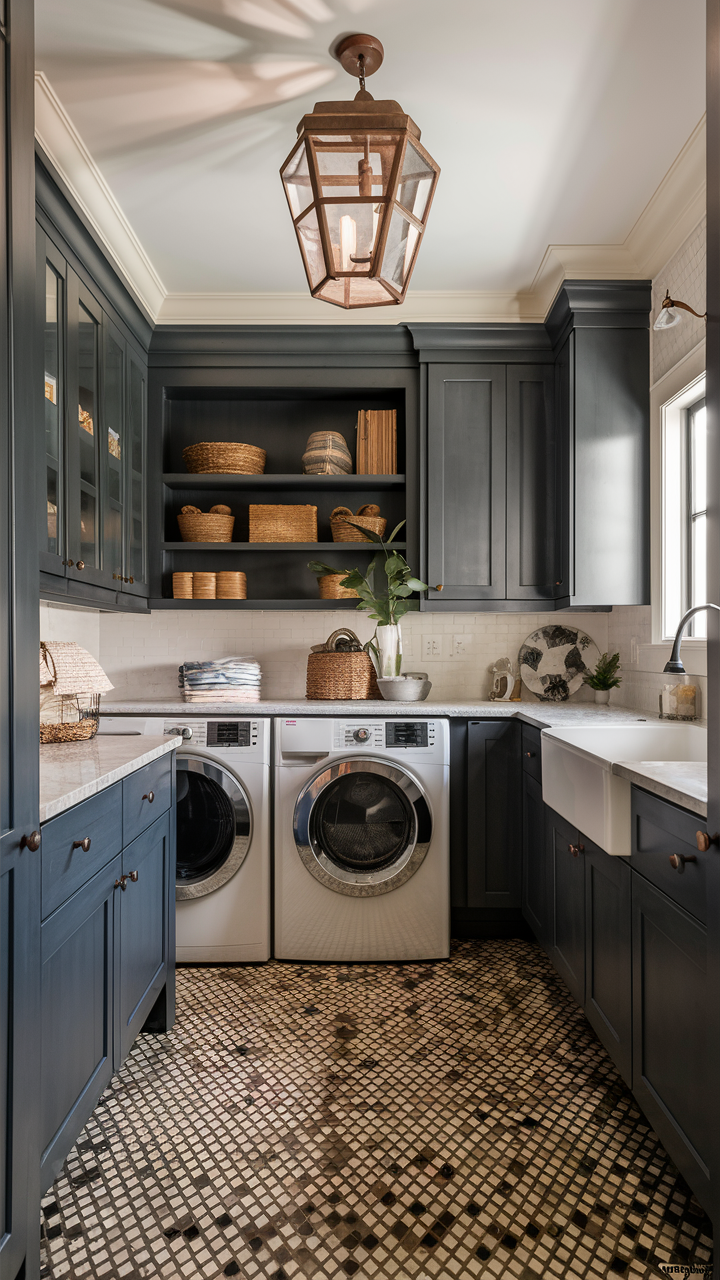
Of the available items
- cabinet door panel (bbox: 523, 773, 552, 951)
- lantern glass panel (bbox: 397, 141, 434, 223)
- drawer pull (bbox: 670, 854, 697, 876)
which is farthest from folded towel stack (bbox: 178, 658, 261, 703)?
drawer pull (bbox: 670, 854, 697, 876)

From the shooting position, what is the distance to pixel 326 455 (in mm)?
3225

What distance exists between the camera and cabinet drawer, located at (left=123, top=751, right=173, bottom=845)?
1751 millimetres

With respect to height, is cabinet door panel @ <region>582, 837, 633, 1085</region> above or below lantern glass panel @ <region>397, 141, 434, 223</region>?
below

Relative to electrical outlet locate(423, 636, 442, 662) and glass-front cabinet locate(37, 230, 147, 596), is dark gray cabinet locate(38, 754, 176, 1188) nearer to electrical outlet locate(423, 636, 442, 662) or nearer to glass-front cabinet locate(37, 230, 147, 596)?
glass-front cabinet locate(37, 230, 147, 596)

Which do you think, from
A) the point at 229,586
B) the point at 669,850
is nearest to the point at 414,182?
the point at 669,850

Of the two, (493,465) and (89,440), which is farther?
(493,465)

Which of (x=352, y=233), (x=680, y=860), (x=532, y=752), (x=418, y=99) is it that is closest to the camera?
(x=680, y=860)

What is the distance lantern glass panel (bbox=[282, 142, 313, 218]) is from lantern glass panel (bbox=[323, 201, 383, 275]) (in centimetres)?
9

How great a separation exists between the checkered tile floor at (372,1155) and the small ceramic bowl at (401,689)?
1167 millimetres

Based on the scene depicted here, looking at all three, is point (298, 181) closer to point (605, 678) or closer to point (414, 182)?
point (414, 182)

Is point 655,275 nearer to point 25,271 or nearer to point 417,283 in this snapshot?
point 417,283

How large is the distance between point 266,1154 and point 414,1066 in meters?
0.52

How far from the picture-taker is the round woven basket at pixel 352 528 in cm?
326

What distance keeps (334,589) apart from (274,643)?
45 centimetres
